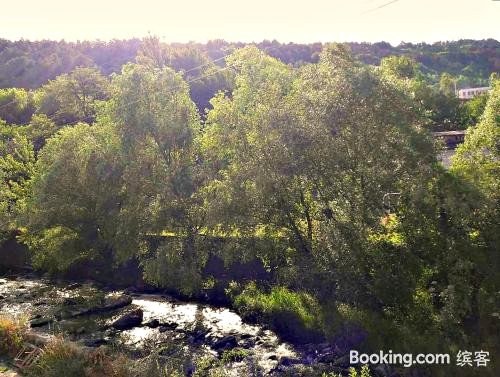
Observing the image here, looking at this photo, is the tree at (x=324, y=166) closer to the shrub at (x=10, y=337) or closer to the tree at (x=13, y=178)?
the shrub at (x=10, y=337)

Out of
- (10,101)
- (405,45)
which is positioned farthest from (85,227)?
(405,45)

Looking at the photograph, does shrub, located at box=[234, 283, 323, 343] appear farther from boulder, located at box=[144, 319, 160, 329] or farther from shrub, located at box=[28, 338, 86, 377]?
shrub, located at box=[28, 338, 86, 377]

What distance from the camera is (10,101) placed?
277 feet

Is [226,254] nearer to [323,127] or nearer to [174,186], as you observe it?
[174,186]

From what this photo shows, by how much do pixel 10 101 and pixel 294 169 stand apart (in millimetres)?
76533

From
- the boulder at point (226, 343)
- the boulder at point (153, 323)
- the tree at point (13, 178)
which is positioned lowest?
the boulder at point (153, 323)

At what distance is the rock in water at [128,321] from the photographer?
29359 mm

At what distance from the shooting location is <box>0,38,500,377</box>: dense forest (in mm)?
20453

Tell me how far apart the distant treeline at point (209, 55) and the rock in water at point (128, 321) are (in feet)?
267

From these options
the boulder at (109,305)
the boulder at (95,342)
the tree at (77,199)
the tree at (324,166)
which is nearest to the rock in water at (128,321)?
the boulder at (95,342)

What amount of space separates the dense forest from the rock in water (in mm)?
2566

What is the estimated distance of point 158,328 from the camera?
29.0m

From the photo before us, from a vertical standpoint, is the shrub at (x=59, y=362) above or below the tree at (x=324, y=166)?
below

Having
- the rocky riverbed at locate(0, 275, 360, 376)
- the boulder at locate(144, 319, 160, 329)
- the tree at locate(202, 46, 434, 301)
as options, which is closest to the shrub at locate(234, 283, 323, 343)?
the rocky riverbed at locate(0, 275, 360, 376)
